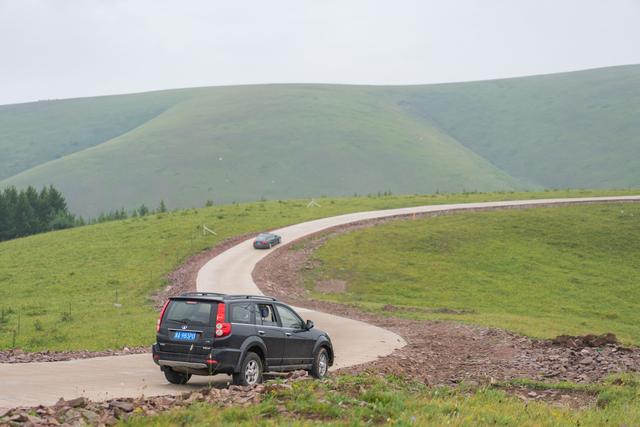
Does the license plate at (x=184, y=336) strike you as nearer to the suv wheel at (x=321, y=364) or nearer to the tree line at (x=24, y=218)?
the suv wheel at (x=321, y=364)

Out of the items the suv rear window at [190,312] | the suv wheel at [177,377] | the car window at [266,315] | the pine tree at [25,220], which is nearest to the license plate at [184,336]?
the suv rear window at [190,312]

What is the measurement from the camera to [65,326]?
89.6ft

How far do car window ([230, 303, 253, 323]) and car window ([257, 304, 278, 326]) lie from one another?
338 millimetres

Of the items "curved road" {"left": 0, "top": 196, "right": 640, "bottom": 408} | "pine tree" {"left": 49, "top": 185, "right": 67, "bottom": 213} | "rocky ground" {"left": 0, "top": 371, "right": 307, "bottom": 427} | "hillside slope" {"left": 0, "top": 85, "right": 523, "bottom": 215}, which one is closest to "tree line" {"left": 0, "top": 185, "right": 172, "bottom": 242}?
"pine tree" {"left": 49, "top": 185, "right": 67, "bottom": 213}

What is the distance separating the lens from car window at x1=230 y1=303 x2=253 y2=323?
15.4 metres

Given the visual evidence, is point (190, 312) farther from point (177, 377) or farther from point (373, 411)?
point (373, 411)

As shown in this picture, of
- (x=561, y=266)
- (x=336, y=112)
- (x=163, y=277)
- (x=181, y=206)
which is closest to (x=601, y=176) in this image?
(x=336, y=112)

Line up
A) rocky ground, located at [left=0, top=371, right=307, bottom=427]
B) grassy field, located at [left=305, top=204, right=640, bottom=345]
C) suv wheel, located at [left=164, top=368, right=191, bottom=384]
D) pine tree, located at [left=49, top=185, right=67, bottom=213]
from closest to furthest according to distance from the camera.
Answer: rocky ground, located at [left=0, top=371, right=307, bottom=427]
suv wheel, located at [left=164, top=368, right=191, bottom=384]
grassy field, located at [left=305, top=204, right=640, bottom=345]
pine tree, located at [left=49, top=185, right=67, bottom=213]

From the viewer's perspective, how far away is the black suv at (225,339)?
14906mm

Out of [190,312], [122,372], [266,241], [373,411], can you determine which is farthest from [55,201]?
[373,411]

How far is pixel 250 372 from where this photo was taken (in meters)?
15.4

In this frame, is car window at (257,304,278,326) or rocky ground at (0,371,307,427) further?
car window at (257,304,278,326)

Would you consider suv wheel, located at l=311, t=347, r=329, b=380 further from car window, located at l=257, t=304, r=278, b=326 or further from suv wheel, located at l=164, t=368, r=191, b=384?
suv wheel, located at l=164, t=368, r=191, b=384

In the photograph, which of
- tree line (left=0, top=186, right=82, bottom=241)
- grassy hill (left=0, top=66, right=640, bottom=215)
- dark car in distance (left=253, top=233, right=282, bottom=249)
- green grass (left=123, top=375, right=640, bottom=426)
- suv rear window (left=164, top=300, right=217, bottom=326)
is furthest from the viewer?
grassy hill (left=0, top=66, right=640, bottom=215)
